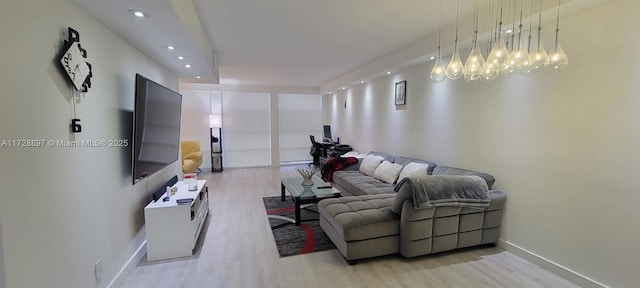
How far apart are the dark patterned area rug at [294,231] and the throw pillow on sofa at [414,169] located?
1.44 meters

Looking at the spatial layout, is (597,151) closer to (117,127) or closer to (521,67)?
(521,67)

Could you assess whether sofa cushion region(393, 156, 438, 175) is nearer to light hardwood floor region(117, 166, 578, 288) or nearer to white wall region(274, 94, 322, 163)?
light hardwood floor region(117, 166, 578, 288)

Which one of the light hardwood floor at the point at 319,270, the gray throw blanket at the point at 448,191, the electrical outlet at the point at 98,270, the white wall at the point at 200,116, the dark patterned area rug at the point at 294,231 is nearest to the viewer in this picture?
the electrical outlet at the point at 98,270

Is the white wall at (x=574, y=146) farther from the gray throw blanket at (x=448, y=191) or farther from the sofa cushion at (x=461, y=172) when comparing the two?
the gray throw blanket at (x=448, y=191)

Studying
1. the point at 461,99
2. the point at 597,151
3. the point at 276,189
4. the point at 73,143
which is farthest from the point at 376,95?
the point at 73,143

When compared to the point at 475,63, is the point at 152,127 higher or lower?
lower

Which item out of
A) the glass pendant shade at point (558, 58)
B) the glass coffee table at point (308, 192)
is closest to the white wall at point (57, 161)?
the glass coffee table at point (308, 192)

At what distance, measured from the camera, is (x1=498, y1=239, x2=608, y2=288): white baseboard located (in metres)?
2.27

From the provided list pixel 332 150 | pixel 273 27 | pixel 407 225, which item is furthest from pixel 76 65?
pixel 332 150

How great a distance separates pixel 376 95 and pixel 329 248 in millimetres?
3570

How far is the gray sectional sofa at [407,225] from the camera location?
8.45ft

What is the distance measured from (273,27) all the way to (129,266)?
2.79 metres

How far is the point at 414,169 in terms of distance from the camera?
3.94 meters

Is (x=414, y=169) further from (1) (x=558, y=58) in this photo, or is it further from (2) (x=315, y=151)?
(2) (x=315, y=151)
